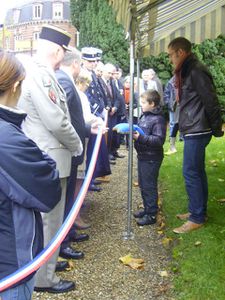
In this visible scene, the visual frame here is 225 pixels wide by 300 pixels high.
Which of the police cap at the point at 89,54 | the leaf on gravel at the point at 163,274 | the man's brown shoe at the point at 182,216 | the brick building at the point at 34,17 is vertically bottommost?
the leaf on gravel at the point at 163,274

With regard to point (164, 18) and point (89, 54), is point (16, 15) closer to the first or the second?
point (89, 54)

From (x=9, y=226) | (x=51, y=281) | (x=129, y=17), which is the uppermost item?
(x=129, y=17)

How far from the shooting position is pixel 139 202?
674 centimetres

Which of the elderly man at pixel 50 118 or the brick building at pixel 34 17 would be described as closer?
the elderly man at pixel 50 118

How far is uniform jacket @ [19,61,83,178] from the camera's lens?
11.3ft

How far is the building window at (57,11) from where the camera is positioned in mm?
56188

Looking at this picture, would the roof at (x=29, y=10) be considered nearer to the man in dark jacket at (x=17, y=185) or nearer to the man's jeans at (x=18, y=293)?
the man in dark jacket at (x=17, y=185)

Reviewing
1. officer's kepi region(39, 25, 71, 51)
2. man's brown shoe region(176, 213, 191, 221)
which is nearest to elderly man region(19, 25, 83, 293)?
officer's kepi region(39, 25, 71, 51)

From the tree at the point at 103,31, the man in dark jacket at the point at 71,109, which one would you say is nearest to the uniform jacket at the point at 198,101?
the man in dark jacket at the point at 71,109

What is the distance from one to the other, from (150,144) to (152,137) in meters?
0.09

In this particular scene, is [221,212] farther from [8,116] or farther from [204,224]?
[8,116]

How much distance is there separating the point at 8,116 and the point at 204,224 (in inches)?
142

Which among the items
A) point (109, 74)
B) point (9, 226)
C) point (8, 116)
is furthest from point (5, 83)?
point (109, 74)

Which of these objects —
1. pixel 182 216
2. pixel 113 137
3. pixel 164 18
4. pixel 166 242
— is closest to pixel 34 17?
pixel 113 137
